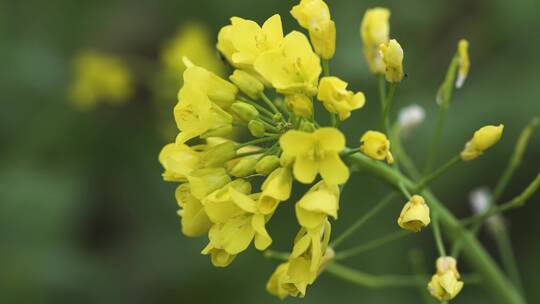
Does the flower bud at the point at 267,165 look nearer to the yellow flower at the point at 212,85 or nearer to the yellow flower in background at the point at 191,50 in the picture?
the yellow flower at the point at 212,85

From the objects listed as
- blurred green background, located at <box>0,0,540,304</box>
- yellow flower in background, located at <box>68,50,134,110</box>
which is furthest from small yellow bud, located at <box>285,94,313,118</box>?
yellow flower in background, located at <box>68,50,134,110</box>

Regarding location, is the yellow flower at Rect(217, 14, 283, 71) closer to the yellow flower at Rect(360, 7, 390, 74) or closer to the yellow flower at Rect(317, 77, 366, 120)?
the yellow flower at Rect(317, 77, 366, 120)

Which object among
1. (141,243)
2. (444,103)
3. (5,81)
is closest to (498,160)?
(444,103)

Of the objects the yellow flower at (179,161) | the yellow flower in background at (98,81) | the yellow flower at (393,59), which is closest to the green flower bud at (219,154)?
the yellow flower at (179,161)

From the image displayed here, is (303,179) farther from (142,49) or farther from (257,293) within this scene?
(142,49)

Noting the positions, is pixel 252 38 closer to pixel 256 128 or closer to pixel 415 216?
pixel 256 128

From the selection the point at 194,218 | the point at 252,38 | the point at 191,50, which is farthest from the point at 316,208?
the point at 191,50
